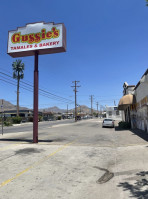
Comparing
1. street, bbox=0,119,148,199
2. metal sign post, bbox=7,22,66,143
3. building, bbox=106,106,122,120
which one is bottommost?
street, bbox=0,119,148,199

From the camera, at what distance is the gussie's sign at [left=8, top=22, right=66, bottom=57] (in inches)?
484

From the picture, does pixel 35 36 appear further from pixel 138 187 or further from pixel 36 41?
pixel 138 187

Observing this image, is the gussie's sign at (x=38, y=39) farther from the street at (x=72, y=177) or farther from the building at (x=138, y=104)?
the building at (x=138, y=104)

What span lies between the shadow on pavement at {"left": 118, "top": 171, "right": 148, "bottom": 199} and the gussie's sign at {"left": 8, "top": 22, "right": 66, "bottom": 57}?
31.2 feet

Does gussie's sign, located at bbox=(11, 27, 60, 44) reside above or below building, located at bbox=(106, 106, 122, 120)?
above

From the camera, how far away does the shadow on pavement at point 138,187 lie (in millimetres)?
4191

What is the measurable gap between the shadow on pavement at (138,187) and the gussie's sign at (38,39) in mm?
9510

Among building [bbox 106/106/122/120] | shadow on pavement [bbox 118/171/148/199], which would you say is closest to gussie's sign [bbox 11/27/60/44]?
shadow on pavement [bbox 118/171/148/199]

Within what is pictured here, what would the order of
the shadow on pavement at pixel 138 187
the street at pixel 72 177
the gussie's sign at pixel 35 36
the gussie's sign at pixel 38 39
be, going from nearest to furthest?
1. the shadow on pavement at pixel 138 187
2. the street at pixel 72 177
3. the gussie's sign at pixel 38 39
4. the gussie's sign at pixel 35 36

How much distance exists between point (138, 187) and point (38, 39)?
11140 millimetres

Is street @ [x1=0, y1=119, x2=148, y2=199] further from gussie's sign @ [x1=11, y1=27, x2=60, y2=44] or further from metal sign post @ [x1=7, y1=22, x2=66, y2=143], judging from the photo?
gussie's sign @ [x1=11, y1=27, x2=60, y2=44]

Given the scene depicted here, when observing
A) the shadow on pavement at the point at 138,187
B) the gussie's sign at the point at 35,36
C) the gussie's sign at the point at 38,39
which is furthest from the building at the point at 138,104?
the shadow on pavement at the point at 138,187

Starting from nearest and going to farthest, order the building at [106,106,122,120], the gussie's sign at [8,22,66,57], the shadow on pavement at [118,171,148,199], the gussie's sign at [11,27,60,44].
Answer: the shadow on pavement at [118,171,148,199] < the gussie's sign at [8,22,66,57] < the gussie's sign at [11,27,60,44] < the building at [106,106,122,120]

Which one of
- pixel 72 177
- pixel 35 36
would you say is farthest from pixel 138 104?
pixel 72 177
